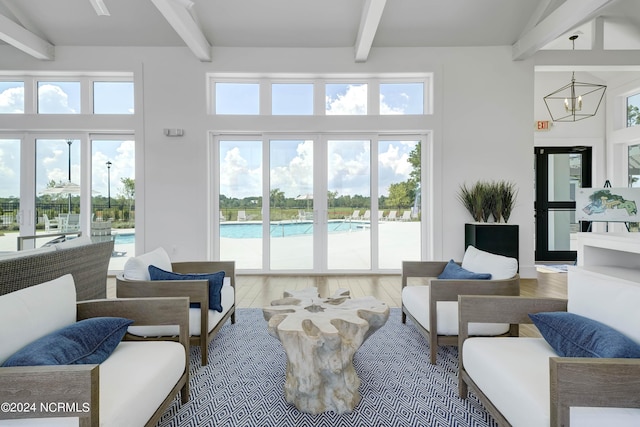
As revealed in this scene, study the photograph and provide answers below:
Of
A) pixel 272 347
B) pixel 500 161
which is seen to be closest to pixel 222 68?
A: pixel 272 347

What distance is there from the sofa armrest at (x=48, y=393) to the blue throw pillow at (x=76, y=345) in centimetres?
13

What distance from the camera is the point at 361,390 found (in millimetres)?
2027

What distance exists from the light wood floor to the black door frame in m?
1.29

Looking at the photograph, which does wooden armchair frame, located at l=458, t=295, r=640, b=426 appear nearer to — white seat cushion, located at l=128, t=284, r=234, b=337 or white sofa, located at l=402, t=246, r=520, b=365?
white sofa, located at l=402, t=246, r=520, b=365

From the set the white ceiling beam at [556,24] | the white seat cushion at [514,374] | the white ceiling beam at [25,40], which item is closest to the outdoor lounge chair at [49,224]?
the white ceiling beam at [25,40]

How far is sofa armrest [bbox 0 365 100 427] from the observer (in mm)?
1014

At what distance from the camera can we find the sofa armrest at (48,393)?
1014mm

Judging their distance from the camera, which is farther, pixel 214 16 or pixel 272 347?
pixel 214 16

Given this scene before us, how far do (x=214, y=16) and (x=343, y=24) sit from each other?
6.15ft

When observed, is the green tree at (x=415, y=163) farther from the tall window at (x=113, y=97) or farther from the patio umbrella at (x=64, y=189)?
the patio umbrella at (x=64, y=189)

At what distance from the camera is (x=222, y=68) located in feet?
16.8

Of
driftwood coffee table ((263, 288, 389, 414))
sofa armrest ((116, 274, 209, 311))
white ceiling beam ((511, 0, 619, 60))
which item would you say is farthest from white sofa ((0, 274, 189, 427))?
white ceiling beam ((511, 0, 619, 60))

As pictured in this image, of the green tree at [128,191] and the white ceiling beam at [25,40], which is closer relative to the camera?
the white ceiling beam at [25,40]

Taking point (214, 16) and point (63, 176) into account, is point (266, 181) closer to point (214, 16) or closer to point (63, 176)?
point (214, 16)
